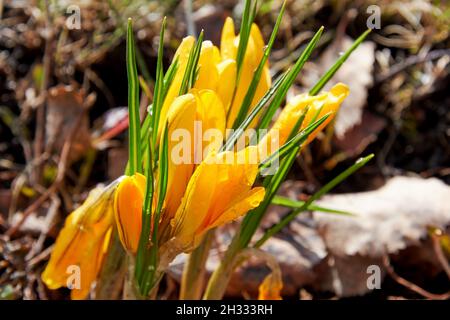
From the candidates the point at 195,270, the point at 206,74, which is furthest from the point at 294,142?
the point at 195,270

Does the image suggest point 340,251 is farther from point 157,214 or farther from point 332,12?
point 332,12

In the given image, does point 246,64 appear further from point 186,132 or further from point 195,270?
point 195,270

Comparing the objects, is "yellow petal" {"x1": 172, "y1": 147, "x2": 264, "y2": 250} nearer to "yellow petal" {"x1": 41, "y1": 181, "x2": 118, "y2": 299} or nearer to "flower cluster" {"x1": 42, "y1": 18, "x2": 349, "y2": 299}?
"flower cluster" {"x1": 42, "y1": 18, "x2": 349, "y2": 299}


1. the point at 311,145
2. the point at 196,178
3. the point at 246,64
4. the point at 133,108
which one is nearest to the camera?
the point at 196,178

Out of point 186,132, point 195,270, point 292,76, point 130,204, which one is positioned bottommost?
point 195,270

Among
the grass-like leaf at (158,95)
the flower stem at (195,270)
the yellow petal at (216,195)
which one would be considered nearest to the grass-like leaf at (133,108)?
the grass-like leaf at (158,95)

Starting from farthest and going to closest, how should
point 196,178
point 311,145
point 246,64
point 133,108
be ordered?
1. point 311,145
2. point 246,64
3. point 133,108
4. point 196,178
